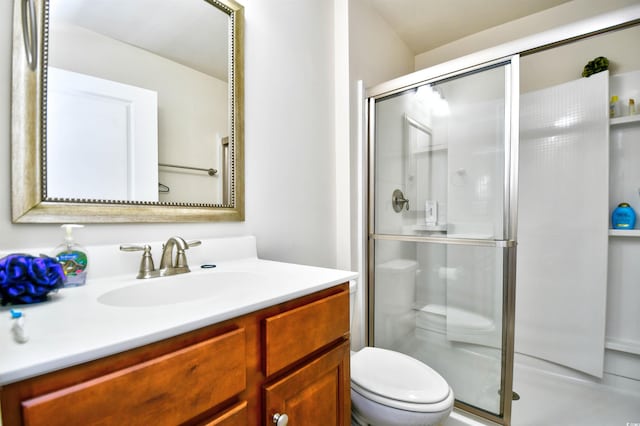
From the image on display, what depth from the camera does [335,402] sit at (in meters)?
0.85

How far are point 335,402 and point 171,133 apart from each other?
103cm

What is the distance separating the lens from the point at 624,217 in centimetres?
171

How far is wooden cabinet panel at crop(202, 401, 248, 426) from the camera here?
535mm

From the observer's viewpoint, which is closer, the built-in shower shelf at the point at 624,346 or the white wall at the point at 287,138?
the white wall at the point at 287,138

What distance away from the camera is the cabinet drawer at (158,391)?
369mm

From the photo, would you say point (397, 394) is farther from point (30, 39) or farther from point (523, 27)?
point (523, 27)

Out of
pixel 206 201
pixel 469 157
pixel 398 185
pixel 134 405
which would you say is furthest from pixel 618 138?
pixel 134 405

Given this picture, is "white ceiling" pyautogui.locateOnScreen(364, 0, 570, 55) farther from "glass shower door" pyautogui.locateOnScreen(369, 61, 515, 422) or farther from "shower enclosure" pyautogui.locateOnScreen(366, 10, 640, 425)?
"glass shower door" pyautogui.locateOnScreen(369, 61, 515, 422)

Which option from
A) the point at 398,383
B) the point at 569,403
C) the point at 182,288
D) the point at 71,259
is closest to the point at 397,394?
the point at 398,383

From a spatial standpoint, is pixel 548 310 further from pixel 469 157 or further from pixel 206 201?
pixel 206 201

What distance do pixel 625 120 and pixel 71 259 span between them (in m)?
2.69

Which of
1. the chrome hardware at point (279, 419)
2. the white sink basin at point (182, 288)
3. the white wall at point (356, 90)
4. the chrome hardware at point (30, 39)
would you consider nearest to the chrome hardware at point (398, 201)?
the white wall at point (356, 90)

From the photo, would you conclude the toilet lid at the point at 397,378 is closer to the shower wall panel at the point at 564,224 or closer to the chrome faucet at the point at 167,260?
the chrome faucet at the point at 167,260

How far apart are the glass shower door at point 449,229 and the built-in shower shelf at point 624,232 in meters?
0.87
